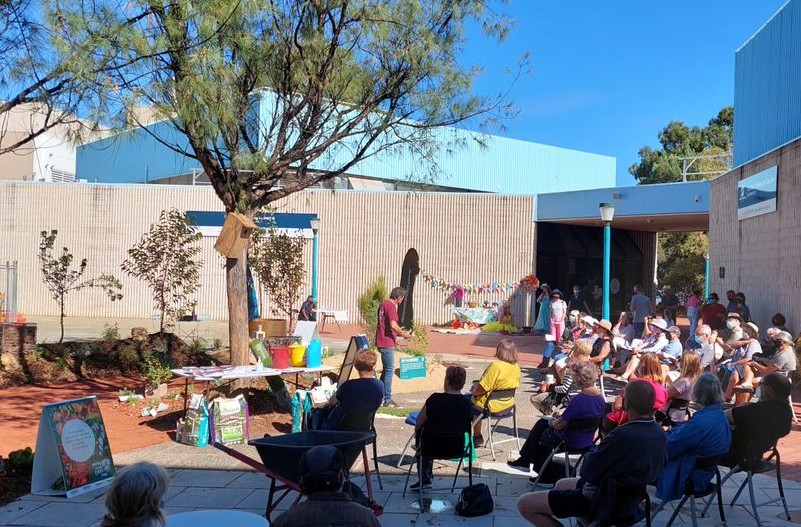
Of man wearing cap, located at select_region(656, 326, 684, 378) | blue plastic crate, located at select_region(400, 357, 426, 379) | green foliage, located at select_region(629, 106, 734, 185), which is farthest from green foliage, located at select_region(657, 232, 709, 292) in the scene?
blue plastic crate, located at select_region(400, 357, 426, 379)

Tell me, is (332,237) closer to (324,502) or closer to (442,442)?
(442,442)

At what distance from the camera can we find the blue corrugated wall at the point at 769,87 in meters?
14.9

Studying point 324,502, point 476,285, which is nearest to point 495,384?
point 324,502

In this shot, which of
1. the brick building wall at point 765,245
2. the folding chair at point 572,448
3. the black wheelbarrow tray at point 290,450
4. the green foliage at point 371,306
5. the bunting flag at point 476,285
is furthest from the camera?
the bunting flag at point 476,285

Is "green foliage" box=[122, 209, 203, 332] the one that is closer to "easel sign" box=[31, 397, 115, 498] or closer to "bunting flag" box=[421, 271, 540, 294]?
"easel sign" box=[31, 397, 115, 498]

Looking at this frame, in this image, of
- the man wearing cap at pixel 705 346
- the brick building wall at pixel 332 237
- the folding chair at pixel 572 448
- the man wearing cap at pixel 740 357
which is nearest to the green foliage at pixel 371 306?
the man wearing cap at pixel 705 346

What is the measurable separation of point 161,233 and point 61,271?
2062 millimetres

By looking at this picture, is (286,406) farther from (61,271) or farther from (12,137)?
(12,137)

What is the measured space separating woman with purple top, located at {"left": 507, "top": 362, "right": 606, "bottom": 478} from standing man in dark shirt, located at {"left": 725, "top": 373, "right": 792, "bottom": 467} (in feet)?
3.22

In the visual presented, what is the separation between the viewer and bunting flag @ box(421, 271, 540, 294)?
25609 mm

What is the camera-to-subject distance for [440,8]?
1052 cm

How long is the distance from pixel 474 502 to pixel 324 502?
9.18 feet

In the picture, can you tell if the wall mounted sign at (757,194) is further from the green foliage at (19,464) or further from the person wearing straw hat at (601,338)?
the green foliage at (19,464)

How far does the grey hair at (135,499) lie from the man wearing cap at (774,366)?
747 centimetres
